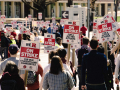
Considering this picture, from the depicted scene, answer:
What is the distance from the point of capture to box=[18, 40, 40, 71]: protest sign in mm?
5965

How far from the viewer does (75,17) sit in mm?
24906

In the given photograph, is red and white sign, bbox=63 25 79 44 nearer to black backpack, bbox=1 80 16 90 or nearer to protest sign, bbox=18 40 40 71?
protest sign, bbox=18 40 40 71

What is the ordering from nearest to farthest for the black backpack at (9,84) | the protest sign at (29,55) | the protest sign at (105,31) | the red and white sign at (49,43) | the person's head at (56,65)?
the black backpack at (9,84) → the person's head at (56,65) → the protest sign at (29,55) → the protest sign at (105,31) → the red and white sign at (49,43)

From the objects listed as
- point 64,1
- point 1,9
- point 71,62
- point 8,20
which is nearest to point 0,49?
point 71,62

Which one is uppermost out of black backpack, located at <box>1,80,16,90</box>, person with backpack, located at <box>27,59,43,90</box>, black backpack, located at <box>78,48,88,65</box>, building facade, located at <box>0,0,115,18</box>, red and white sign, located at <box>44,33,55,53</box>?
building facade, located at <box>0,0,115,18</box>

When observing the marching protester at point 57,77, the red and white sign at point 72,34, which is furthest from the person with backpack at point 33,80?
the red and white sign at point 72,34

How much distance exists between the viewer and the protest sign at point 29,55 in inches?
235

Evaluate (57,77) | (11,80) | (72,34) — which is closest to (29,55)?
(57,77)

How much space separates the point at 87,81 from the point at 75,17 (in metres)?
19.5

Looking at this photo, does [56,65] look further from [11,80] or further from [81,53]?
[81,53]

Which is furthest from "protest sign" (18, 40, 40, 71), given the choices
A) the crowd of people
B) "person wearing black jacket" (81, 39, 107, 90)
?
"person wearing black jacket" (81, 39, 107, 90)

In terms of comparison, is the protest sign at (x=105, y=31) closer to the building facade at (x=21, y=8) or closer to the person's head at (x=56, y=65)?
the person's head at (x=56, y=65)

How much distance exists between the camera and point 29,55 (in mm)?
6031

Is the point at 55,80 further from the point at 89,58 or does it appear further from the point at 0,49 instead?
the point at 0,49
